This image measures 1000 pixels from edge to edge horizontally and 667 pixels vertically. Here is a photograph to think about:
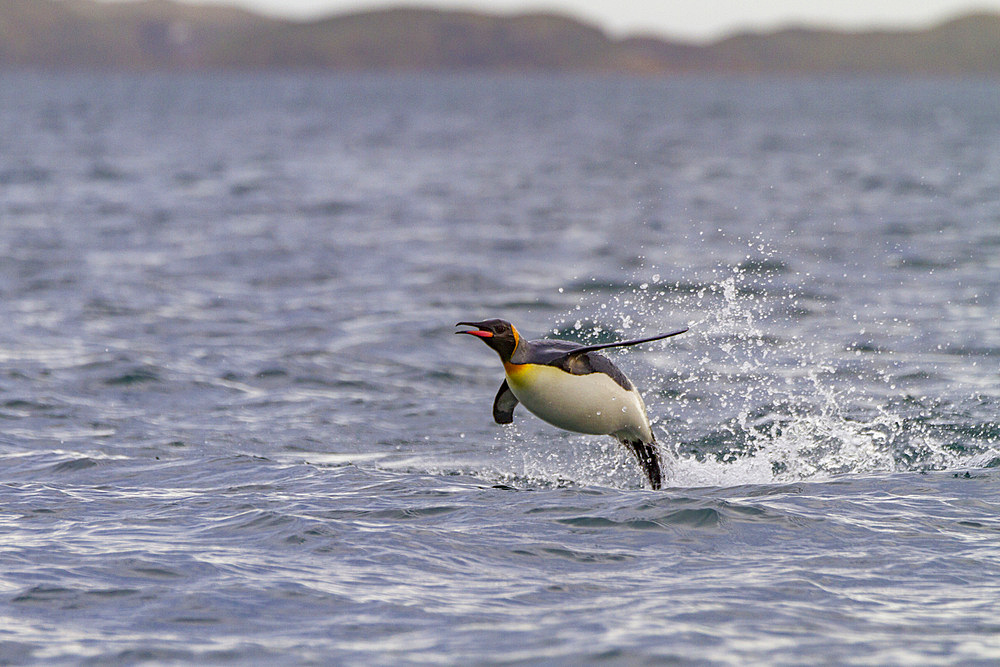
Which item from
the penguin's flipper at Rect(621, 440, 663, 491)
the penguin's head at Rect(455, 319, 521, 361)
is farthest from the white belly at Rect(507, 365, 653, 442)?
the penguin's flipper at Rect(621, 440, 663, 491)

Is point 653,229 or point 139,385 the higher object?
point 653,229

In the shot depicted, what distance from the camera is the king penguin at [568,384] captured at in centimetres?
848

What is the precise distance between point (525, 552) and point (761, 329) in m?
8.37

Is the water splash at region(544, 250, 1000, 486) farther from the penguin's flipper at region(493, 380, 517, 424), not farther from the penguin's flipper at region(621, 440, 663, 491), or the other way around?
the penguin's flipper at region(493, 380, 517, 424)

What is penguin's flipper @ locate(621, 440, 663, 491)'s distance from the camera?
30.4ft

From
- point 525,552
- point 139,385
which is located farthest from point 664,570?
point 139,385

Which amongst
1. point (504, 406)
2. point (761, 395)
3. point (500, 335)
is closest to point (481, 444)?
point (504, 406)

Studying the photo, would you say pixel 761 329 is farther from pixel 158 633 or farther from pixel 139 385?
pixel 158 633

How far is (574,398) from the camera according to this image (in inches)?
339

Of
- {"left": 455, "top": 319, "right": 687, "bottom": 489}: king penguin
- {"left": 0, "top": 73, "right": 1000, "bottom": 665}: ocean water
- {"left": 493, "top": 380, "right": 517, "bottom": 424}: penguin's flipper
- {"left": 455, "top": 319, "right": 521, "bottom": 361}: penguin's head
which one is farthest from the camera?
{"left": 493, "top": 380, "right": 517, "bottom": 424}: penguin's flipper

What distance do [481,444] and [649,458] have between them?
196cm

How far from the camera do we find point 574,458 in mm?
10484

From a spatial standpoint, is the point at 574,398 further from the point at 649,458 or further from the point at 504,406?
the point at 649,458

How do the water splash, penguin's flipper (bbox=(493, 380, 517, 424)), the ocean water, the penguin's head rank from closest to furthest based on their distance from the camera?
the ocean water → the penguin's head → penguin's flipper (bbox=(493, 380, 517, 424)) → the water splash
